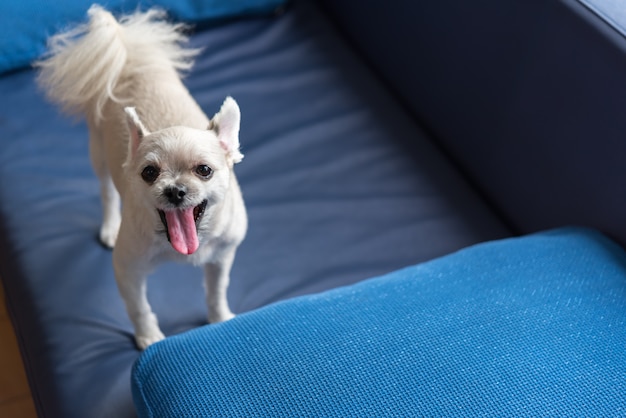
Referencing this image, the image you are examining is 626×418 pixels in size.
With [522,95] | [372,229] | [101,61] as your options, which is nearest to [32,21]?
[101,61]

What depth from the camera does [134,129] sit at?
0.88m

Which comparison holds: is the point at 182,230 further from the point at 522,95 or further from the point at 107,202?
the point at 522,95

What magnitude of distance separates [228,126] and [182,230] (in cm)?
15

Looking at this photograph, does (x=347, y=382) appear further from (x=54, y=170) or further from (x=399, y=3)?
(x=399, y=3)

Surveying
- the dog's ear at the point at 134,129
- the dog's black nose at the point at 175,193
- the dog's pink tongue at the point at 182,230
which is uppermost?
the dog's ear at the point at 134,129

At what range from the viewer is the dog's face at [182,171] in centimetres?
85

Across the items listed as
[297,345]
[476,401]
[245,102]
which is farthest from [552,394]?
[245,102]

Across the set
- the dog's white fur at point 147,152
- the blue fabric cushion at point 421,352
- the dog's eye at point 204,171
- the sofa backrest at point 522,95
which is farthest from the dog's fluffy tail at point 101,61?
the sofa backrest at point 522,95

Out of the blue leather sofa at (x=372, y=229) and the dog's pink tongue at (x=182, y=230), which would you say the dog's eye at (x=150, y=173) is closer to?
the dog's pink tongue at (x=182, y=230)

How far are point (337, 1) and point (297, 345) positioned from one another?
1140 mm

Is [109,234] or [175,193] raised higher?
[175,193]

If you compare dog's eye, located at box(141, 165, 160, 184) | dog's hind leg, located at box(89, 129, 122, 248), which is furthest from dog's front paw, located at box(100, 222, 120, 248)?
dog's eye, located at box(141, 165, 160, 184)

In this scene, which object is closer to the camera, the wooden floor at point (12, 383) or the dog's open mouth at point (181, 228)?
Result: the dog's open mouth at point (181, 228)

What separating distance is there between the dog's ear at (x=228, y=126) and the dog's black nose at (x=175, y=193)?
0.11m
